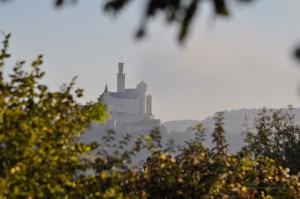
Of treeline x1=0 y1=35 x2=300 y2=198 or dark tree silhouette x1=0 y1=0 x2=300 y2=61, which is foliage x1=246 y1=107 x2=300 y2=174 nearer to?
treeline x1=0 y1=35 x2=300 y2=198

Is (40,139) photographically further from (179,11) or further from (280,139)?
(280,139)

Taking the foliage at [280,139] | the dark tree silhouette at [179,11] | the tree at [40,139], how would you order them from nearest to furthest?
1. the dark tree silhouette at [179,11]
2. the tree at [40,139]
3. the foliage at [280,139]

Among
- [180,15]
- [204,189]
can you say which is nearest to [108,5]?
[180,15]

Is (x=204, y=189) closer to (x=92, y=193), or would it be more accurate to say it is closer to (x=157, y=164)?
(x=157, y=164)

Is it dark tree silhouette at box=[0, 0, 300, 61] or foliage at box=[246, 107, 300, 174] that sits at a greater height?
foliage at box=[246, 107, 300, 174]

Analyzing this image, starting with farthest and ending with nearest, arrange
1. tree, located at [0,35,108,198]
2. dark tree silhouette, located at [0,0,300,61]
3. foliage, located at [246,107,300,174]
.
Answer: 1. foliage, located at [246,107,300,174]
2. tree, located at [0,35,108,198]
3. dark tree silhouette, located at [0,0,300,61]

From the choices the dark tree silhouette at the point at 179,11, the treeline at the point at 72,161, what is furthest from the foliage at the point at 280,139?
the dark tree silhouette at the point at 179,11

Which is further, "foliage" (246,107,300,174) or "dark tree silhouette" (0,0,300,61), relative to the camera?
"foliage" (246,107,300,174)

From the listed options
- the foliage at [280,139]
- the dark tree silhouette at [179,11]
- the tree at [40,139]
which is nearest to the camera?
the dark tree silhouette at [179,11]

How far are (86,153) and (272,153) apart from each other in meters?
36.6

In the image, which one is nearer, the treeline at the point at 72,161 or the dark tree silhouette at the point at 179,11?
Result: the dark tree silhouette at the point at 179,11

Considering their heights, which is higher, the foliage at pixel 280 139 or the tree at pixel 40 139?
the foliage at pixel 280 139

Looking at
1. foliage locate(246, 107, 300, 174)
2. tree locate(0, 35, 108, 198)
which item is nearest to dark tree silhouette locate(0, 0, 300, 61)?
tree locate(0, 35, 108, 198)

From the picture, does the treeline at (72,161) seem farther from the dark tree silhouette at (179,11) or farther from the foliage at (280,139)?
the foliage at (280,139)
